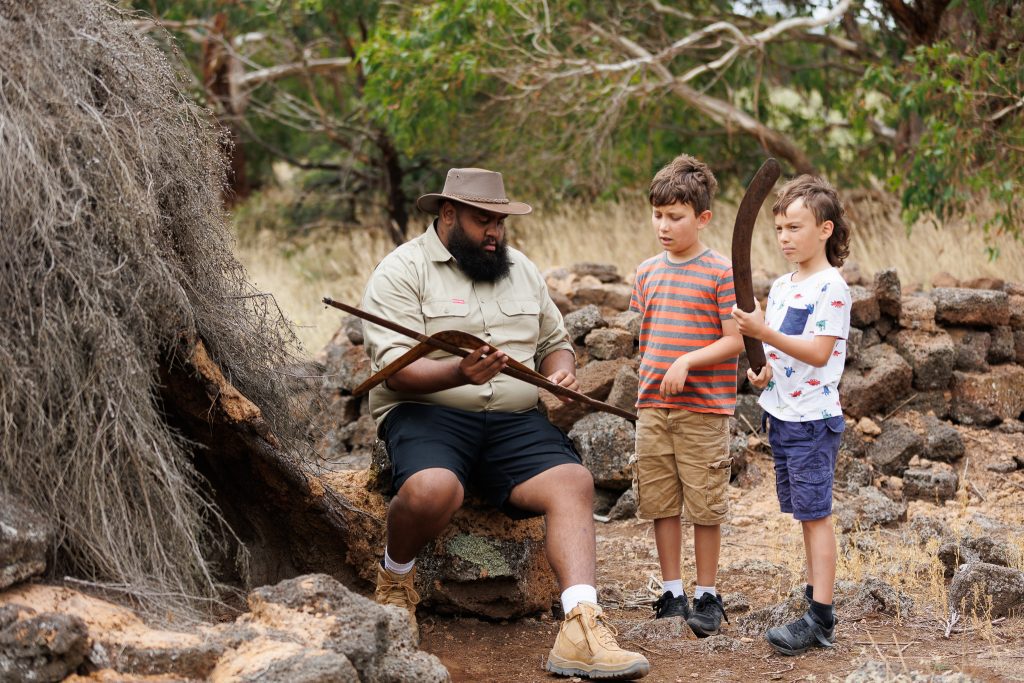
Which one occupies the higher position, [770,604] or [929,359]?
[929,359]

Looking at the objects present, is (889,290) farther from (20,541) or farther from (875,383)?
(20,541)

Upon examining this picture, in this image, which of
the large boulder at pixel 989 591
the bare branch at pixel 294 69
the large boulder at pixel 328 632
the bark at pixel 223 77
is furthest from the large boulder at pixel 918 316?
the bark at pixel 223 77

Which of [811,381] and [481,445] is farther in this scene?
[481,445]

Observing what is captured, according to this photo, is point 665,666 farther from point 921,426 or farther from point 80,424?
point 921,426

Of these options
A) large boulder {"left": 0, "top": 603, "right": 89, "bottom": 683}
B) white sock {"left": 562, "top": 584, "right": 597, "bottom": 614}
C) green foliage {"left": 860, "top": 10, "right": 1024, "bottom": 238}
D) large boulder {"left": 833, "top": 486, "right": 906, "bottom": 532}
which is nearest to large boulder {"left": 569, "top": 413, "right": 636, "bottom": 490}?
large boulder {"left": 833, "top": 486, "right": 906, "bottom": 532}

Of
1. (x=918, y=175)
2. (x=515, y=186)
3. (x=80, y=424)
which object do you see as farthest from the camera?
(x=515, y=186)

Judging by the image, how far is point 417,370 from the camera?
3.92m

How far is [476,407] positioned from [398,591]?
2.39 ft

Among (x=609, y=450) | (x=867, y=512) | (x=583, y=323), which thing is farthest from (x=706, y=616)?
(x=583, y=323)

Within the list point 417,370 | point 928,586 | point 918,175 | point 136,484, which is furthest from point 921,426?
point 136,484

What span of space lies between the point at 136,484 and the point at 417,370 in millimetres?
1030

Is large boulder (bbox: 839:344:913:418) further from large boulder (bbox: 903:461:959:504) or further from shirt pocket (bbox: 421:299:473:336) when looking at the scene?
shirt pocket (bbox: 421:299:473:336)

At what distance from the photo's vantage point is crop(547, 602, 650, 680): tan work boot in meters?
3.62

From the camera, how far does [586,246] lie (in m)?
11.4
